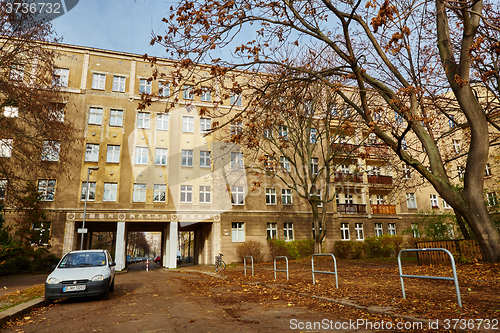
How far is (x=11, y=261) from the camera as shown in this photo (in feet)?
74.3

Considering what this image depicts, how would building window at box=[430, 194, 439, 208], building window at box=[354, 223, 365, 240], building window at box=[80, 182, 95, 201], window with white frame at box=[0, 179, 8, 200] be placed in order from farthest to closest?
building window at box=[430, 194, 439, 208], building window at box=[354, 223, 365, 240], building window at box=[80, 182, 95, 201], window with white frame at box=[0, 179, 8, 200]

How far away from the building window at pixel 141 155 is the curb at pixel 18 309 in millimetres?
21104

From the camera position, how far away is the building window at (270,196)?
32.4 meters

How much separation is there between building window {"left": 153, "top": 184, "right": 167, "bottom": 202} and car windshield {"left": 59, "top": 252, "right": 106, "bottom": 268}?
58.6 ft

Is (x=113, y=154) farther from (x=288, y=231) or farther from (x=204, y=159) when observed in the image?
(x=288, y=231)

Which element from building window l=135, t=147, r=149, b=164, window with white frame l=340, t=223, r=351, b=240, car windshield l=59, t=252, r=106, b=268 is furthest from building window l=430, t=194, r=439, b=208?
car windshield l=59, t=252, r=106, b=268

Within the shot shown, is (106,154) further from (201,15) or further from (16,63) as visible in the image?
(201,15)

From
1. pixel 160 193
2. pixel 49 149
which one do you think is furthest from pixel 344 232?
pixel 49 149

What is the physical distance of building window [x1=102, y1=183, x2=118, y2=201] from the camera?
28.1 m

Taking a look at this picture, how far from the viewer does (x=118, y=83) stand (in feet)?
101

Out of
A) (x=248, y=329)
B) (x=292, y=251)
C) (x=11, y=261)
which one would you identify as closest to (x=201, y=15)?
(x=248, y=329)

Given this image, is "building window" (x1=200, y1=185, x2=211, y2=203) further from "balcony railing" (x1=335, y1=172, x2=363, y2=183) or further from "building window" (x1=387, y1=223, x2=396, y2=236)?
"building window" (x1=387, y1=223, x2=396, y2=236)

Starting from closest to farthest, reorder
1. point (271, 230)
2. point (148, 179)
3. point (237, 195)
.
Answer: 1. point (148, 179)
2. point (237, 195)
3. point (271, 230)

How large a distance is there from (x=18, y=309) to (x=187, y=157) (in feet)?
78.0
